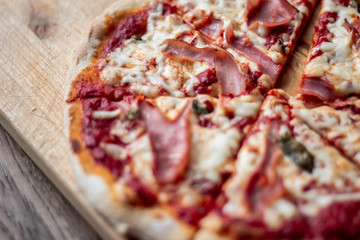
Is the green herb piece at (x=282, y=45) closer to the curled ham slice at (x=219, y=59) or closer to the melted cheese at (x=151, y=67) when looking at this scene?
the curled ham slice at (x=219, y=59)

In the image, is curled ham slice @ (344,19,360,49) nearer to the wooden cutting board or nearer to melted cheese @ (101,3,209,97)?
the wooden cutting board

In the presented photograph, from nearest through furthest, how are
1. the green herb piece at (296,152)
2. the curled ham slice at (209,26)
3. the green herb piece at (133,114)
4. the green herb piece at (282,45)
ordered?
the green herb piece at (296,152) → the green herb piece at (133,114) → the green herb piece at (282,45) → the curled ham slice at (209,26)

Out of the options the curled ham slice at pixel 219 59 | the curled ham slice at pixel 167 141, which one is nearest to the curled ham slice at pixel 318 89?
the curled ham slice at pixel 219 59

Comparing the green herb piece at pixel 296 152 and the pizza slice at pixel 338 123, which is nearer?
the green herb piece at pixel 296 152

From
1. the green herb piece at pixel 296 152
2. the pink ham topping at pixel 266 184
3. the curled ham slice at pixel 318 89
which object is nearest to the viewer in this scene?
the pink ham topping at pixel 266 184

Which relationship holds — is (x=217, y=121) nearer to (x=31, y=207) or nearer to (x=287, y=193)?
(x=287, y=193)

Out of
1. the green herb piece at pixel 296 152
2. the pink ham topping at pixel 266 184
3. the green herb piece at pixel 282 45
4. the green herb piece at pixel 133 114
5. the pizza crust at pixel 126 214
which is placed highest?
the green herb piece at pixel 133 114
